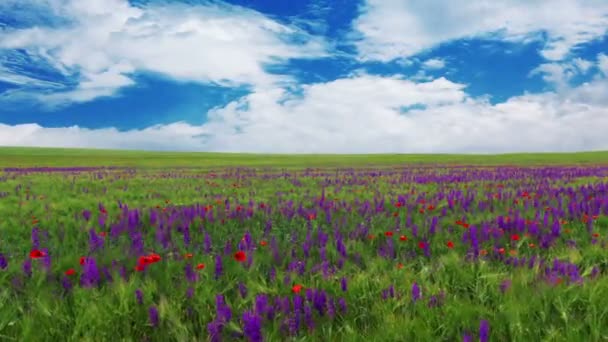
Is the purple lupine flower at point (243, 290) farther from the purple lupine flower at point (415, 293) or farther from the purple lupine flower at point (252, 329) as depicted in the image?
the purple lupine flower at point (415, 293)

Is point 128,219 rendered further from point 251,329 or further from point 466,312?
point 466,312

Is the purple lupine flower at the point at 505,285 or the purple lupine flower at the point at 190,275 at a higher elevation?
the purple lupine flower at the point at 505,285

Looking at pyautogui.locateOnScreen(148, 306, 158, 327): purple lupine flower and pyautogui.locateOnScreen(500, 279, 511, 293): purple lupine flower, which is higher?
pyautogui.locateOnScreen(500, 279, 511, 293): purple lupine flower

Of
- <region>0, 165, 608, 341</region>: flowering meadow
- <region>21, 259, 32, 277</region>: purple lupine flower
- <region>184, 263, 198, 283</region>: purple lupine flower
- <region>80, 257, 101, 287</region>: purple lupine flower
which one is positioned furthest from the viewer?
<region>21, 259, 32, 277</region>: purple lupine flower

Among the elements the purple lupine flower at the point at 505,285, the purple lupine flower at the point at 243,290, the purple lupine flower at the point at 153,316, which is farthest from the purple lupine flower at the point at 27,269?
the purple lupine flower at the point at 505,285

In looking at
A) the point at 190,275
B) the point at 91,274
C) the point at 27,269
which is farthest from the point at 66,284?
the point at 190,275

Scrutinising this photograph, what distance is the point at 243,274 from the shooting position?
13.0 ft

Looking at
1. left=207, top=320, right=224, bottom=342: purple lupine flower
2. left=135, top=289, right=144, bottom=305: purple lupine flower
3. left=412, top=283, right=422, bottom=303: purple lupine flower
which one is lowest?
left=207, top=320, right=224, bottom=342: purple lupine flower

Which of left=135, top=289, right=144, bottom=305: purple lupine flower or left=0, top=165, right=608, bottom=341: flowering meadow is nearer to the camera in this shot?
left=0, top=165, right=608, bottom=341: flowering meadow

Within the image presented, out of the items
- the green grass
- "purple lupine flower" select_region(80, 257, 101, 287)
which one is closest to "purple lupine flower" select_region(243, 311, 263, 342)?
"purple lupine flower" select_region(80, 257, 101, 287)

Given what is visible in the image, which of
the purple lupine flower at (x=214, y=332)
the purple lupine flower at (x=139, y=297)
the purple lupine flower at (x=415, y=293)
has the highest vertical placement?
the purple lupine flower at (x=415, y=293)

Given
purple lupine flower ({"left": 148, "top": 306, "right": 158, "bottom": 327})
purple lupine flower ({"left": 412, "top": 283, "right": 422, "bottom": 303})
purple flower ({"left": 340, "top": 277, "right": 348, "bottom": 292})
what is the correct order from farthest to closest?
purple flower ({"left": 340, "top": 277, "right": 348, "bottom": 292})
purple lupine flower ({"left": 412, "top": 283, "right": 422, "bottom": 303})
purple lupine flower ({"left": 148, "top": 306, "right": 158, "bottom": 327})

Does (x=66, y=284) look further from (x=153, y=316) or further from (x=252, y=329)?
(x=252, y=329)

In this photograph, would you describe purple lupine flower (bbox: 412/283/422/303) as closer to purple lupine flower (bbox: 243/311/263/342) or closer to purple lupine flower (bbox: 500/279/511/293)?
purple lupine flower (bbox: 500/279/511/293)
